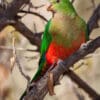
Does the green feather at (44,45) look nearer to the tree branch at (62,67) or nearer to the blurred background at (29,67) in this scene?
the tree branch at (62,67)

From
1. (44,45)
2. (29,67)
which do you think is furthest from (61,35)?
(29,67)

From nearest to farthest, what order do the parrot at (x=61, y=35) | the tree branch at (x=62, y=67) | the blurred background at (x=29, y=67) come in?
the tree branch at (x=62, y=67), the parrot at (x=61, y=35), the blurred background at (x=29, y=67)

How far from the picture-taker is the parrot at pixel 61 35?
69.2 inches

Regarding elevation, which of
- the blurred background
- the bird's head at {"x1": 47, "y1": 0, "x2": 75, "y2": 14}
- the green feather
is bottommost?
the blurred background

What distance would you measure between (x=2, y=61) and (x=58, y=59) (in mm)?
1480

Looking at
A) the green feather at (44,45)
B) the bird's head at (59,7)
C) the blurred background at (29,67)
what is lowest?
the blurred background at (29,67)

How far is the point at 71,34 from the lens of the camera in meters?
1.76

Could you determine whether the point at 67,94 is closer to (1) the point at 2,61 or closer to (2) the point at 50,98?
(2) the point at 50,98

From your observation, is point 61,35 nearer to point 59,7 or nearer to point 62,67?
point 59,7

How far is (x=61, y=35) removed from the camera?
69.1 inches

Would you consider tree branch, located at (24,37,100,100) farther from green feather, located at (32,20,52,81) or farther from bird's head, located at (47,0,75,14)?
bird's head, located at (47,0,75,14)

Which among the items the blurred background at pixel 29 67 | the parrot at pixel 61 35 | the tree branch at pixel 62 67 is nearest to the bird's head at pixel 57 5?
the parrot at pixel 61 35

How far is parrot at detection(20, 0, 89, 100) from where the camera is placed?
1.76m

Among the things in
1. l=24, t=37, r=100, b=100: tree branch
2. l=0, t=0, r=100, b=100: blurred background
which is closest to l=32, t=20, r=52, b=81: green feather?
l=24, t=37, r=100, b=100: tree branch
